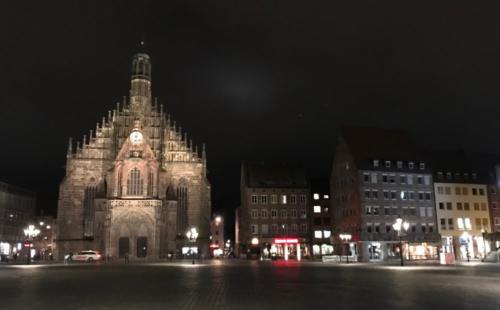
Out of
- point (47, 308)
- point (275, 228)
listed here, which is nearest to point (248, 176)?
point (275, 228)

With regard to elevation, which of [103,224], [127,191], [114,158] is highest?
[114,158]

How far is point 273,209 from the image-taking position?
312 ft

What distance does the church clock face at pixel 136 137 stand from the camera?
80.1 m

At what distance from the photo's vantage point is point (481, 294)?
18.5m

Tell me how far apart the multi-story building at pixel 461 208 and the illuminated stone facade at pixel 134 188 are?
41.5 meters

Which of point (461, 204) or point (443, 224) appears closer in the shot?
point (443, 224)

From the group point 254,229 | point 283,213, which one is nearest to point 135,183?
point 254,229

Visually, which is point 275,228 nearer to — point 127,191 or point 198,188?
point 198,188

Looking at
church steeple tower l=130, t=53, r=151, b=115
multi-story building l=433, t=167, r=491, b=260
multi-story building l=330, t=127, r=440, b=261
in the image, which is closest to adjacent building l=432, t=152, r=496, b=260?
multi-story building l=433, t=167, r=491, b=260

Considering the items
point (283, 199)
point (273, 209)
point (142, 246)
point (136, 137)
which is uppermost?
point (136, 137)

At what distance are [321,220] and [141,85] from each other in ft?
148

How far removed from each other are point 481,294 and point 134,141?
6835 centimetres

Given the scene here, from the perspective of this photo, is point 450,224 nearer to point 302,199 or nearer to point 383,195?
point 383,195

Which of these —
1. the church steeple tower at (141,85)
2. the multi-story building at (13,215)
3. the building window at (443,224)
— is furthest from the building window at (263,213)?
the multi-story building at (13,215)
